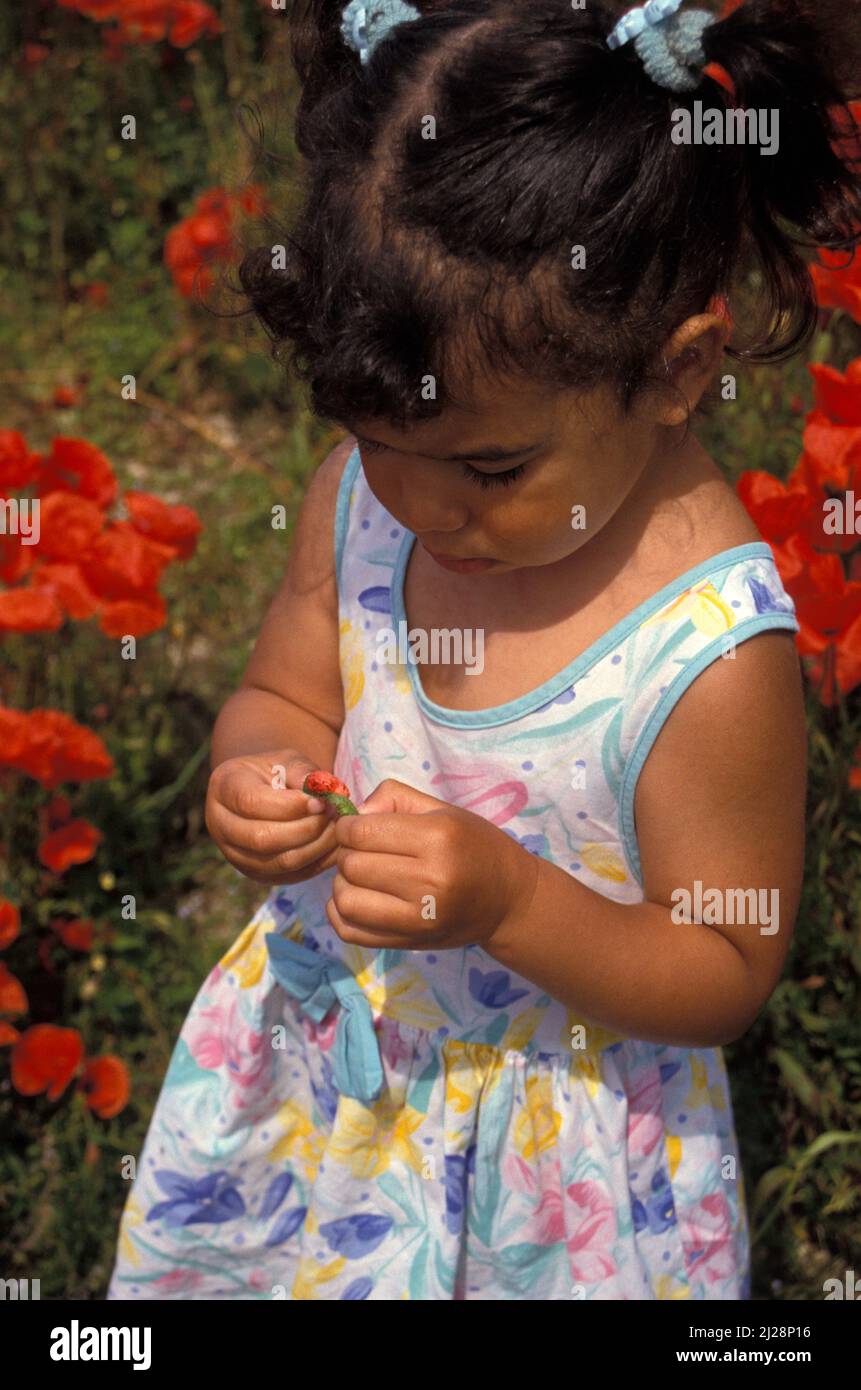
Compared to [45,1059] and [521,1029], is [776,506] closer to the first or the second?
[521,1029]

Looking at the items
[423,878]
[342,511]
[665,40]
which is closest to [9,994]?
[342,511]

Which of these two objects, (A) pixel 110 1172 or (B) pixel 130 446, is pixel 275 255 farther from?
(B) pixel 130 446

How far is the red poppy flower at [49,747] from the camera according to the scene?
6.08 ft

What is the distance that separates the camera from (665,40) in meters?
1.04

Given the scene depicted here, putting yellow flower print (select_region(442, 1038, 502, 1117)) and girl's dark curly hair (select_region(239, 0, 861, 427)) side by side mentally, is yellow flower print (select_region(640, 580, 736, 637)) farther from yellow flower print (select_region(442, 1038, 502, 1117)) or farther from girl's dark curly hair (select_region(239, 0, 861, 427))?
yellow flower print (select_region(442, 1038, 502, 1117))

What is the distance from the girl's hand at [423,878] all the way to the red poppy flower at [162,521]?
3.09 ft

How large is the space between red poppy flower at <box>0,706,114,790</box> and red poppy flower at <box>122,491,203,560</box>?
11.1 inches

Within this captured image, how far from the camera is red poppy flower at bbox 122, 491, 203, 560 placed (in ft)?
6.57

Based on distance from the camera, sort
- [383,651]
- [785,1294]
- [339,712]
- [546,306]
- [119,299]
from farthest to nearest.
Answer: [119,299] → [785,1294] → [339,712] → [383,651] → [546,306]

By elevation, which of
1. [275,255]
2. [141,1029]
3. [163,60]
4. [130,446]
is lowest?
[141,1029]

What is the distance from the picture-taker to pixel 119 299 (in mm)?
3316

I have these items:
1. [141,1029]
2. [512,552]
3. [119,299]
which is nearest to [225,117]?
[119,299]

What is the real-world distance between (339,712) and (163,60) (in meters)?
2.60

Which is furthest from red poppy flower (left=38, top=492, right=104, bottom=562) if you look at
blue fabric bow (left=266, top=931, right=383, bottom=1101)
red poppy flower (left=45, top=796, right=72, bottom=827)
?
blue fabric bow (left=266, top=931, right=383, bottom=1101)
